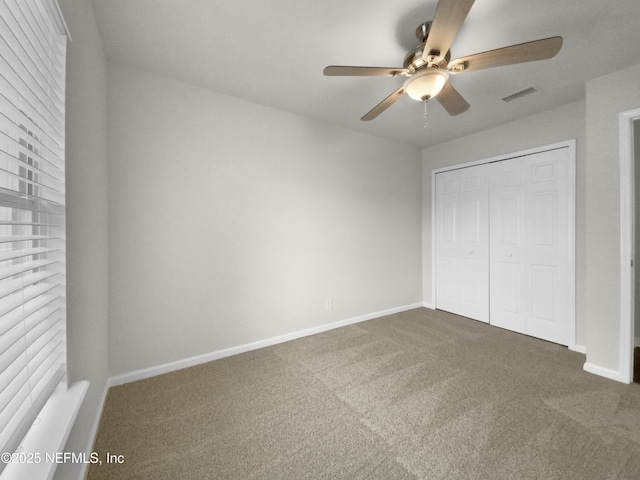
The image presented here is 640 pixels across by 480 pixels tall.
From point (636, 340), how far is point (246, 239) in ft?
13.8

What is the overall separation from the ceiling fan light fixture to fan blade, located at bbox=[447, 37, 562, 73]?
2.4 inches

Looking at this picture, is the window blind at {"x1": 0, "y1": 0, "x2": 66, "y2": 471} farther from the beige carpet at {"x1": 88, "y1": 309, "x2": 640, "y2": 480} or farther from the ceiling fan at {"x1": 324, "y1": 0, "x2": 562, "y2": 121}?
the ceiling fan at {"x1": 324, "y1": 0, "x2": 562, "y2": 121}

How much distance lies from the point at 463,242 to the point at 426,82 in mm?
2673

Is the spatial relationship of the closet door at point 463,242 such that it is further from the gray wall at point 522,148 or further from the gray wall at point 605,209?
the gray wall at point 605,209

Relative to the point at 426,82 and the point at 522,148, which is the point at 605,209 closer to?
the point at 522,148

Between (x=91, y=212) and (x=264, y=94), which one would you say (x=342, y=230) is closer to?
(x=264, y=94)

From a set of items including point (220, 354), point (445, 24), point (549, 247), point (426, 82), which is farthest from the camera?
point (549, 247)

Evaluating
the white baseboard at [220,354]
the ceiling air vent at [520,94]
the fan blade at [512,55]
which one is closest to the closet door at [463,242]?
the ceiling air vent at [520,94]

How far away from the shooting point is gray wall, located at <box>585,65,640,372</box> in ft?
7.13

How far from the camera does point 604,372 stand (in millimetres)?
2219

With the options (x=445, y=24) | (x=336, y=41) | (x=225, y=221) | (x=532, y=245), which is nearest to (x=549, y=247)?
(x=532, y=245)

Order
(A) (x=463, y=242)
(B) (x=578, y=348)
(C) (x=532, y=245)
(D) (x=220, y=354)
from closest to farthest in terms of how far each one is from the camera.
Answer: (D) (x=220, y=354)
(B) (x=578, y=348)
(C) (x=532, y=245)
(A) (x=463, y=242)

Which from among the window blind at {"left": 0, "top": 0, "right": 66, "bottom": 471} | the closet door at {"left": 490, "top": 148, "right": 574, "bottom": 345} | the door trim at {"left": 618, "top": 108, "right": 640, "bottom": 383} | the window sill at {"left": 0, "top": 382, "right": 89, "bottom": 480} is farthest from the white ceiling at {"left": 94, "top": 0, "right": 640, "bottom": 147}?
the window sill at {"left": 0, "top": 382, "right": 89, "bottom": 480}

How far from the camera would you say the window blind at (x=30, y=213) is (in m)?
0.75
